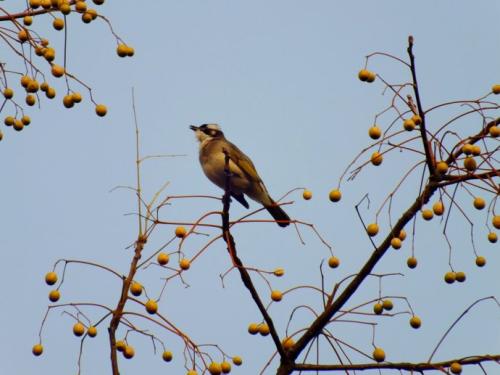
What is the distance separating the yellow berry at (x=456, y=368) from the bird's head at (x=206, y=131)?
806 cm

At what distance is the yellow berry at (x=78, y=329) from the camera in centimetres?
402

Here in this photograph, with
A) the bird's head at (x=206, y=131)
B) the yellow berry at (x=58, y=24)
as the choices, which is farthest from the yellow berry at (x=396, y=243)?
the bird's head at (x=206, y=131)

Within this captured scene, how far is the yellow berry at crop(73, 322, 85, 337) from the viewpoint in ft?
13.2

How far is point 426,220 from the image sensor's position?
13.1ft

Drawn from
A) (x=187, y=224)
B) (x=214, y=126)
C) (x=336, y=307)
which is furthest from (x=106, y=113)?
(x=214, y=126)

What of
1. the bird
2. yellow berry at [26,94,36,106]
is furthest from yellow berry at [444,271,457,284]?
the bird

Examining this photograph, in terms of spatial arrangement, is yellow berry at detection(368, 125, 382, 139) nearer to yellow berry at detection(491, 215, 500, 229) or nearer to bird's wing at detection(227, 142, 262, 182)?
yellow berry at detection(491, 215, 500, 229)

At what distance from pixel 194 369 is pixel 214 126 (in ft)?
26.9

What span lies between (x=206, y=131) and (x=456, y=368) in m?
8.53

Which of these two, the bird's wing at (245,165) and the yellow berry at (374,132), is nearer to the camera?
the yellow berry at (374,132)

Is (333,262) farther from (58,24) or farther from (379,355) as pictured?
(58,24)

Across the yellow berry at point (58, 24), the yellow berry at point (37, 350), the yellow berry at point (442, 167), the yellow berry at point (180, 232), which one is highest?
the yellow berry at point (58, 24)

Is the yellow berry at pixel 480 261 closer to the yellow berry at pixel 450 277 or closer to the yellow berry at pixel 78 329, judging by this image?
the yellow berry at pixel 450 277

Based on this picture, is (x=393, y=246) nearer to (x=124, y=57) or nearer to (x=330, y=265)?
(x=330, y=265)
